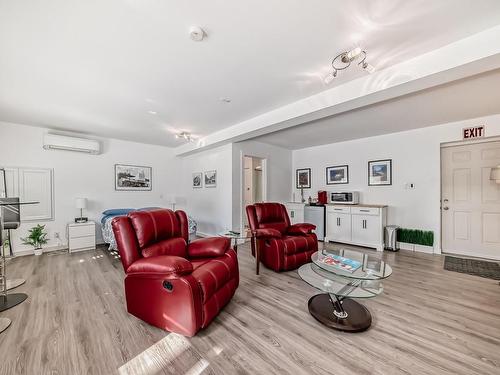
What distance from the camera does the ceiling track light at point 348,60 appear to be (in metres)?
1.96

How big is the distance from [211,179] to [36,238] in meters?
3.54

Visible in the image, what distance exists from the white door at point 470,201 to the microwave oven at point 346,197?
1533 millimetres

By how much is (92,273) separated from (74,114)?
262cm

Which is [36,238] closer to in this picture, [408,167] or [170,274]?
[170,274]

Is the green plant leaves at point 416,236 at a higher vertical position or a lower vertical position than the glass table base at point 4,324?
higher

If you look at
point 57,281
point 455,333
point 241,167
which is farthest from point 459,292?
point 57,281

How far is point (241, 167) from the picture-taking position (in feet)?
16.6

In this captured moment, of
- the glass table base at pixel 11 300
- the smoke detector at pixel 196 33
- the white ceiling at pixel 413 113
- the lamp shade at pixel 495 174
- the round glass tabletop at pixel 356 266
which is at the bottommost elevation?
the glass table base at pixel 11 300

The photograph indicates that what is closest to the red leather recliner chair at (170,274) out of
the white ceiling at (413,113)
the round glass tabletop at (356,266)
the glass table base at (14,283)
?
the round glass tabletop at (356,266)

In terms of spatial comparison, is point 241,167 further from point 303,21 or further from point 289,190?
point 303,21

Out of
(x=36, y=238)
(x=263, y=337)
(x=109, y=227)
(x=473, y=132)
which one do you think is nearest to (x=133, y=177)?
(x=109, y=227)

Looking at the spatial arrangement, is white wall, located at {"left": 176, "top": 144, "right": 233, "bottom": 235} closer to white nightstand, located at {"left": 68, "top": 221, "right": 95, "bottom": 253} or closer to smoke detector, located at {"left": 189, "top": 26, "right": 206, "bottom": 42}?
white nightstand, located at {"left": 68, "top": 221, "right": 95, "bottom": 253}

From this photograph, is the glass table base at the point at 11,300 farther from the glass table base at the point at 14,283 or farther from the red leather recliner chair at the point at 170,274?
the red leather recliner chair at the point at 170,274

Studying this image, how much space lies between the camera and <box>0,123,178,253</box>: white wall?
4.20 metres
